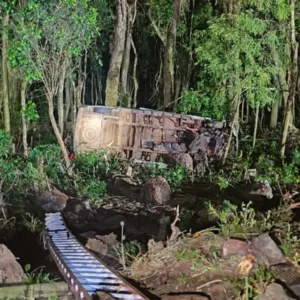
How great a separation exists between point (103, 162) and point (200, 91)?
4161 mm

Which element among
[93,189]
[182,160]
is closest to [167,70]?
[182,160]

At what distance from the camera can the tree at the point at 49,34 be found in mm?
10102

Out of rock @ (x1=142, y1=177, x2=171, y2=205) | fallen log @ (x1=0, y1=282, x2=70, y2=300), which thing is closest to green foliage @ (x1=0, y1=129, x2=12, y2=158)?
rock @ (x1=142, y1=177, x2=171, y2=205)

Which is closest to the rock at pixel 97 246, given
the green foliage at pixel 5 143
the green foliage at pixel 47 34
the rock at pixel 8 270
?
the rock at pixel 8 270

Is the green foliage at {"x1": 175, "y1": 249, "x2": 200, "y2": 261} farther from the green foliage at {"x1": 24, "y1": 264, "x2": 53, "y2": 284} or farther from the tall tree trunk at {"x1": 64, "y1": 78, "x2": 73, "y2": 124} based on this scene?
the tall tree trunk at {"x1": 64, "y1": 78, "x2": 73, "y2": 124}

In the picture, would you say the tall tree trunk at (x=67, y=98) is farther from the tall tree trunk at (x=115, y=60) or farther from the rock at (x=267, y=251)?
the rock at (x=267, y=251)

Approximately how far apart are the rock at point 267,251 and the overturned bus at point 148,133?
8148 millimetres

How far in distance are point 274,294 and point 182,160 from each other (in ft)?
A: 28.3

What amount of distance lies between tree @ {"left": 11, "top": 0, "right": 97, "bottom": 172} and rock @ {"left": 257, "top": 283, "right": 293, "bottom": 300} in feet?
23.9

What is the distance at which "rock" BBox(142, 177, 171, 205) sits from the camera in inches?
416

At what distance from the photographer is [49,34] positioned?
10461 millimetres

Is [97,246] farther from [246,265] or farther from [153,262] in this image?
[246,265]

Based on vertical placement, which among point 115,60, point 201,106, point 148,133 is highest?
point 115,60

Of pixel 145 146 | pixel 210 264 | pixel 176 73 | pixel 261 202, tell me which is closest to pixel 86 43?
pixel 145 146
